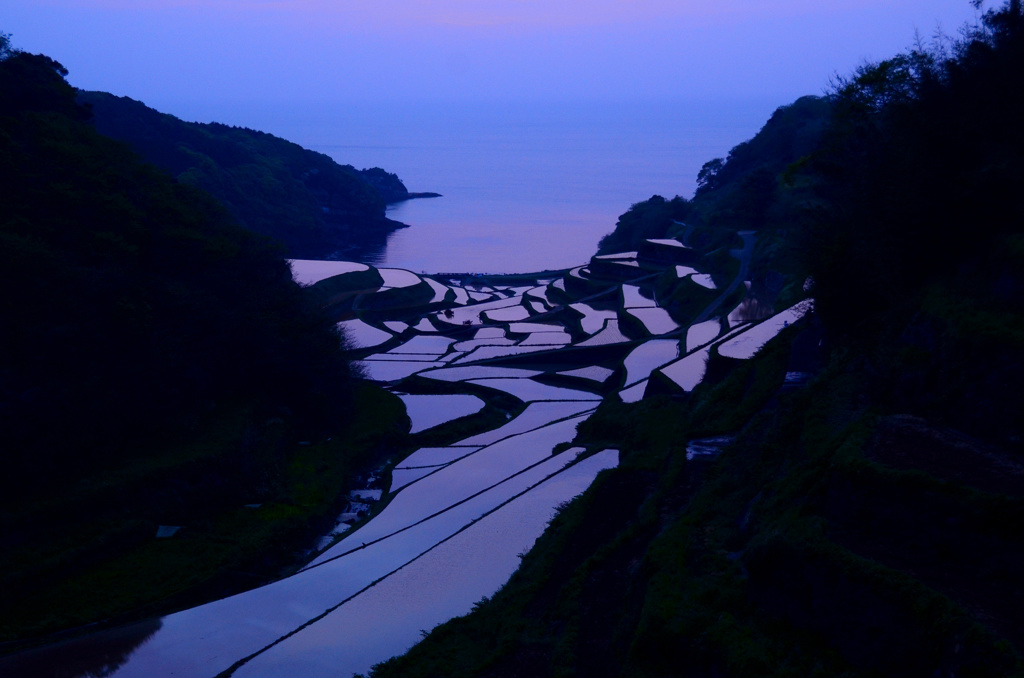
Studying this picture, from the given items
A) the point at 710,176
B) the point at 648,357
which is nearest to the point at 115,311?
the point at 648,357

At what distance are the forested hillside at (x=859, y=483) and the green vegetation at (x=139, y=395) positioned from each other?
4591mm

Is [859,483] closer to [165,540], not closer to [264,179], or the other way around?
[165,540]

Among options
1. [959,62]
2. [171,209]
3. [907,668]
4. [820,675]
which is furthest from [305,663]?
[171,209]

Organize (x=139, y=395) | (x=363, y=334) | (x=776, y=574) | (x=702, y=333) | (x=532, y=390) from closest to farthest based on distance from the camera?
(x=776, y=574) → (x=139, y=395) → (x=532, y=390) → (x=702, y=333) → (x=363, y=334)

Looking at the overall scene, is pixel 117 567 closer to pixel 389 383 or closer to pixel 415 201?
pixel 389 383

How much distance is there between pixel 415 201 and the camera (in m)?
73.0

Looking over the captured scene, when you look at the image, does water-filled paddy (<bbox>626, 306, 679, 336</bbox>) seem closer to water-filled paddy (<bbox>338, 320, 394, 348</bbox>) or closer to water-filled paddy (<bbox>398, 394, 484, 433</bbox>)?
water-filled paddy (<bbox>398, 394, 484, 433</bbox>)

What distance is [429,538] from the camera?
32.9 ft

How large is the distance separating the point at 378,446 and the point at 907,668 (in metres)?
11.7

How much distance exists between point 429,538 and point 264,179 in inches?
1728

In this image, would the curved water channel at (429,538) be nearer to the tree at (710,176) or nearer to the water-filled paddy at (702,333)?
the water-filled paddy at (702,333)

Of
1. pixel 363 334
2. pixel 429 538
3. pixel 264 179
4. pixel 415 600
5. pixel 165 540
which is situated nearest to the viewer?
pixel 415 600

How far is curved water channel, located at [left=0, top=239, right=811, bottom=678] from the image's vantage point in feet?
25.3

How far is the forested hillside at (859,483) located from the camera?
4637mm
